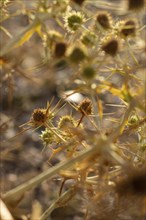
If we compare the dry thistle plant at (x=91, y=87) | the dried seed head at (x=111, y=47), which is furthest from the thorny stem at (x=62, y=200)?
the dried seed head at (x=111, y=47)

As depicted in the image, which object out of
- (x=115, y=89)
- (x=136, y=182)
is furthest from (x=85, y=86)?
(x=136, y=182)

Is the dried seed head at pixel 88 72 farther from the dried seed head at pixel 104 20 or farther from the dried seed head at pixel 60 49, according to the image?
the dried seed head at pixel 104 20

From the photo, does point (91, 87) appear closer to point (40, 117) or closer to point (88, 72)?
point (88, 72)

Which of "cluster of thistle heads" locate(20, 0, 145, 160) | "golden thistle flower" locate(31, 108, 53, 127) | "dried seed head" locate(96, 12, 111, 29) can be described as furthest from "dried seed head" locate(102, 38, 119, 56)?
"golden thistle flower" locate(31, 108, 53, 127)

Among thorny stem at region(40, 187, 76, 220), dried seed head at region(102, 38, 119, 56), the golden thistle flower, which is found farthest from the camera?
the golden thistle flower

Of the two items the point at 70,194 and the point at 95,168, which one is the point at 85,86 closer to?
the point at 95,168

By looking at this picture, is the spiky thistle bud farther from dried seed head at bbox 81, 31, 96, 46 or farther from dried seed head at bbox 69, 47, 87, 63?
dried seed head at bbox 81, 31, 96, 46

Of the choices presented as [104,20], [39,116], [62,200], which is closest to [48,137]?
[39,116]
